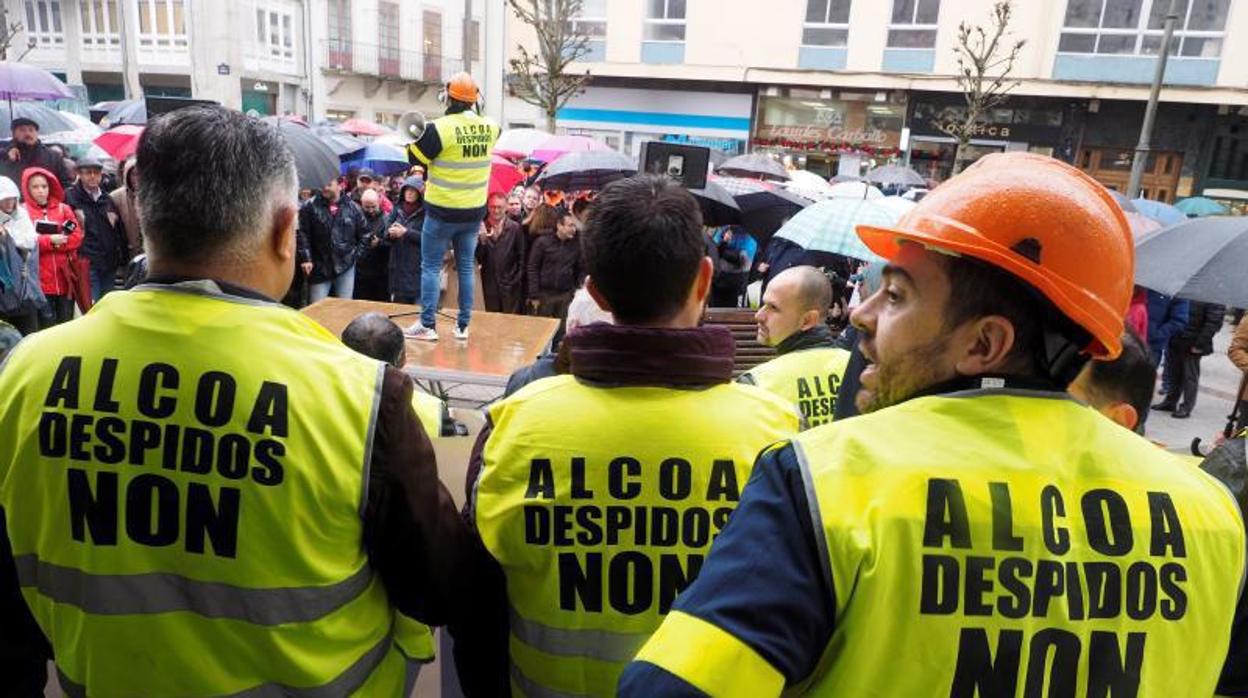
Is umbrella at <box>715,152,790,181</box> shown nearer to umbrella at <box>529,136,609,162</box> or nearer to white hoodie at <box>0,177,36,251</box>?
umbrella at <box>529,136,609,162</box>

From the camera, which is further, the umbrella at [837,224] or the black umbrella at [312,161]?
the black umbrella at [312,161]

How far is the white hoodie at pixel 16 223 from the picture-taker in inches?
260

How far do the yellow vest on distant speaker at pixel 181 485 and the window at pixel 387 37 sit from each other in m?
33.4

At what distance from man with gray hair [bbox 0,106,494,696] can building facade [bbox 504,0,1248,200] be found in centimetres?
2109

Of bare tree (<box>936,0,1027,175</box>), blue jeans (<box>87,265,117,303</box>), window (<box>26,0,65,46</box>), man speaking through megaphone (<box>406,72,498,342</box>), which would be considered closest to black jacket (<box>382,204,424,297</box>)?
man speaking through megaphone (<box>406,72,498,342</box>)

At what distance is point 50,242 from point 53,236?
69 millimetres

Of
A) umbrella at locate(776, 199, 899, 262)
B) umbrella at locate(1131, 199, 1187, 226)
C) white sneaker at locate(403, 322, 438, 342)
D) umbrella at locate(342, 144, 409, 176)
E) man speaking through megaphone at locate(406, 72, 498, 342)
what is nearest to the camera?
man speaking through megaphone at locate(406, 72, 498, 342)

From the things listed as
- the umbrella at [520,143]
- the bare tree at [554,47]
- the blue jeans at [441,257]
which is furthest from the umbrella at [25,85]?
the bare tree at [554,47]

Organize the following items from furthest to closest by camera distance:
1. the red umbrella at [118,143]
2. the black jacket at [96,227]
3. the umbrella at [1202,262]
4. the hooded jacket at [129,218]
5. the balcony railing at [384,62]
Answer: the balcony railing at [384,62] < the red umbrella at [118,143] < the hooded jacket at [129,218] < the black jacket at [96,227] < the umbrella at [1202,262]

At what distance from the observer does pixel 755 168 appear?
46.4 feet

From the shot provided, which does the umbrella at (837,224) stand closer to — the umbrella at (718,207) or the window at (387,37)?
the umbrella at (718,207)

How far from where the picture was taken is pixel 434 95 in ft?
114

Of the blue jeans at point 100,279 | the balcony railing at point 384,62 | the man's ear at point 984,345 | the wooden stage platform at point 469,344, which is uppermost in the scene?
the balcony railing at point 384,62

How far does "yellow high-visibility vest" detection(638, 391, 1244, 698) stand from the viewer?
3.29 ft
